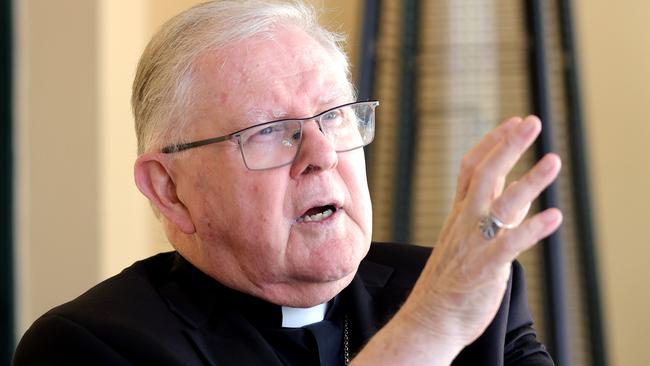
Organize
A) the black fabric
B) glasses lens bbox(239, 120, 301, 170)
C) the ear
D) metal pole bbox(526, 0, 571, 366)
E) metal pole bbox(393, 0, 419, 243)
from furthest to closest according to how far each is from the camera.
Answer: metal pole bbox(393, 0, 419, 243)
metal pole bbox(526, 0, 571, 366)
the ear
glasses lens bbox(239, 120, 301, 170)
the black fabric

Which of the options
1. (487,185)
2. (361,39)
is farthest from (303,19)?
(361,39)

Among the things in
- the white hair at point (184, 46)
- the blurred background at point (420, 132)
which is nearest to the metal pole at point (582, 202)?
the blurred background at point (420, 132)

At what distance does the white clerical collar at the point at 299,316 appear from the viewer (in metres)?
1.68

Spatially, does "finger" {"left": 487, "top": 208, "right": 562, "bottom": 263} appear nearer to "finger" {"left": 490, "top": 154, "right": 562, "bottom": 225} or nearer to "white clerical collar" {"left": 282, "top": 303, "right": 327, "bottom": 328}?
"finger" {"left": 490, "top": 154, "right": 562, "bottom": 225}

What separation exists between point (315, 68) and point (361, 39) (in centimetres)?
188

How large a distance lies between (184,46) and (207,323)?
0.47 m

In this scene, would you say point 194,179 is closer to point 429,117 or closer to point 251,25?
point 251,25

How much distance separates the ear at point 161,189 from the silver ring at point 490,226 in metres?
0.66

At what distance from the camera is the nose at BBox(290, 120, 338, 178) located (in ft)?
5.20

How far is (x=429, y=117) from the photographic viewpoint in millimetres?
4301

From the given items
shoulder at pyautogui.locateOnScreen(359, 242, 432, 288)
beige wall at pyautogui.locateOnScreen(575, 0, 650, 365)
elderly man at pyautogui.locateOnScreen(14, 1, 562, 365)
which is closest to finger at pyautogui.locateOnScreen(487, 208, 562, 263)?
elderly man at pyautogui.locateOnScreen(14, 1, 562, 365)

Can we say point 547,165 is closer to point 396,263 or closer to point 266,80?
point 266,80

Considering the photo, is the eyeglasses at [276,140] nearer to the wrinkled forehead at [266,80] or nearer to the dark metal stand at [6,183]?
the wrinkled forehead at [266,80]

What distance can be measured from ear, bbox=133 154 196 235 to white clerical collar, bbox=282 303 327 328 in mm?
224
